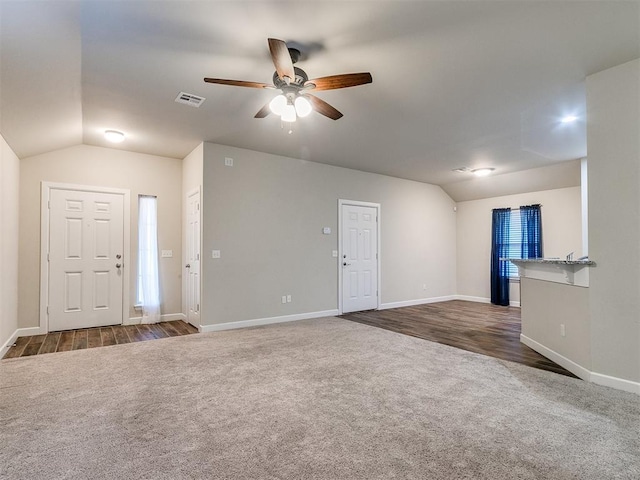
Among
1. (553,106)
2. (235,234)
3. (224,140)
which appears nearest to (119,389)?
(235,234)

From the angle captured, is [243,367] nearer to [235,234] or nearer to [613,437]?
[235,234]

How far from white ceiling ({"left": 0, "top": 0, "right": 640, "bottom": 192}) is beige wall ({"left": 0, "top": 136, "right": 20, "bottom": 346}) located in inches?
11.3

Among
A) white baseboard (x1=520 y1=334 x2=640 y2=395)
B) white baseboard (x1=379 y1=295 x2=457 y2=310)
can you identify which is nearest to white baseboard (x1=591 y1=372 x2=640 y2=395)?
white baseboard (x1=520 y1=334 x2=640 y2=395)

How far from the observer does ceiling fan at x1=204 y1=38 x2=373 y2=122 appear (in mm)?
2390

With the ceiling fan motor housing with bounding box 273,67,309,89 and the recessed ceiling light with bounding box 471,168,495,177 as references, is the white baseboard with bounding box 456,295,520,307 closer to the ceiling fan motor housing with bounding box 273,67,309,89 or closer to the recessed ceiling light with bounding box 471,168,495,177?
the recessed ceiling light with bounding box 471,168,495,177

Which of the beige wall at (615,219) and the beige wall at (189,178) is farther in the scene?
the beige wall at (189,178)

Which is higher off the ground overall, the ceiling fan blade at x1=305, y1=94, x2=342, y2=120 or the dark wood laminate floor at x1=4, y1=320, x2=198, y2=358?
the ceiling fan blade at x1=305, y1=94, x2=342, y2=120

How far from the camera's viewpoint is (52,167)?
4863 millimetres

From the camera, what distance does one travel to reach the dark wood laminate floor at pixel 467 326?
386 cm

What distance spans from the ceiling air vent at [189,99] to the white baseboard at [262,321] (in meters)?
2.96

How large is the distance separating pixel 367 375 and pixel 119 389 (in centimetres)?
218

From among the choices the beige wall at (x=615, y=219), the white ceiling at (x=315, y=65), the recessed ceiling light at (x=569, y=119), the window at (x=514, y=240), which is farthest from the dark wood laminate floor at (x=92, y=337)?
the window at (x=514, y=240)

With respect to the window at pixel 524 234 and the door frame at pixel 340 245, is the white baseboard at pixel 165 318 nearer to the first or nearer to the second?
the door frame at pixel 340 245

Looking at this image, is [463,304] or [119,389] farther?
[463,304]
